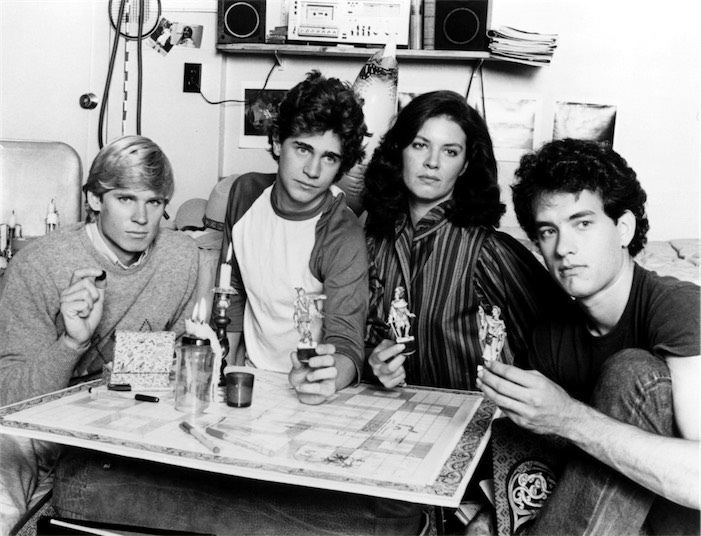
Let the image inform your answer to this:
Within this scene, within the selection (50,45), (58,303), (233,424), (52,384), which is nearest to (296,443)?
(233,424)

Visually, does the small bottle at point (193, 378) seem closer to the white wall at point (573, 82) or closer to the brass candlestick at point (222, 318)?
the brass candlestick at point (222, 318)

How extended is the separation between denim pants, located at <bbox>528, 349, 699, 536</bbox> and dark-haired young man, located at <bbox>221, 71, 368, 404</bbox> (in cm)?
72

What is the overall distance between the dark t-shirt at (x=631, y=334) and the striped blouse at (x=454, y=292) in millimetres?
299

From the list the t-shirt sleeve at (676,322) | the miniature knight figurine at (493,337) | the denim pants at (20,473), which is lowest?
the denim pants at (20,473)

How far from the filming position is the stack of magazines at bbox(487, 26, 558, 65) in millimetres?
3066

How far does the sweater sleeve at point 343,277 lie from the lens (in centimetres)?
176

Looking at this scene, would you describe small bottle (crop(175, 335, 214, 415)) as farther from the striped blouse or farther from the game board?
the striped blouse

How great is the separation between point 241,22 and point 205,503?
2.54m

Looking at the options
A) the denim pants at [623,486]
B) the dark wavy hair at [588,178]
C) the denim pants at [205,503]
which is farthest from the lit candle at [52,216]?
the denim pants at [623,486]

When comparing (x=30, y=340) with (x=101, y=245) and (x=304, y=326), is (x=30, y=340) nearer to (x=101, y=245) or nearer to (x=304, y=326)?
(x=101, y=245)

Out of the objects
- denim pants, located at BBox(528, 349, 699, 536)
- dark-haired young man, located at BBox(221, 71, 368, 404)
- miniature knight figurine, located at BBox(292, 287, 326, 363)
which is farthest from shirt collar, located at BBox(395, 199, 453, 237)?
denim pants, located at BBox(528, 349, 699, 536)

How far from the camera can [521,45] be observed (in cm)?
308

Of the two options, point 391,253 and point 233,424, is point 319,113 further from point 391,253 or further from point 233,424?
point 233,424

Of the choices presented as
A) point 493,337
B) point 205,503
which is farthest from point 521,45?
point 205,503
